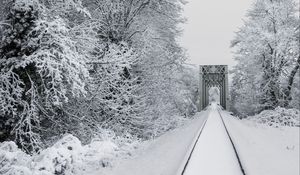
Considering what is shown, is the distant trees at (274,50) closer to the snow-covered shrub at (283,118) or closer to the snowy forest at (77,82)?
the snow-covered shrub at (283,118)

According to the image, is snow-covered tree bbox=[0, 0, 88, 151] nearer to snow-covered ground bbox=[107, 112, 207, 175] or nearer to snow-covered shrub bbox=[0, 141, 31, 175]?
snow-covered shrub bbox=[0, 141, 31, 175]

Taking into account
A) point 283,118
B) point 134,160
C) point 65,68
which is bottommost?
point 283,118

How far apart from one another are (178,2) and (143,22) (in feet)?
6.11

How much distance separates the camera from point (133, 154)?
27.8 ft

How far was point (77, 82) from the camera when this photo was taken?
9.16 meters

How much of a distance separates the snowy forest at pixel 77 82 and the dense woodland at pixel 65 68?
28 millimetres

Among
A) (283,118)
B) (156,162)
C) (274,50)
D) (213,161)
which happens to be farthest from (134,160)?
(274,50)

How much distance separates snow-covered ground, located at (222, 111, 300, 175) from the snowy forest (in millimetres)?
3035

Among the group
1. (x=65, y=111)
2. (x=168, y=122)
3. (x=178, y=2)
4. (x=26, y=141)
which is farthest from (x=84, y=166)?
(x=178, y=2)

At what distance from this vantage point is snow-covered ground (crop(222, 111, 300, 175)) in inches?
339

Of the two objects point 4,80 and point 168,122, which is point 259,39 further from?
point 4,80

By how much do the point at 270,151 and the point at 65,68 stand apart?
7.43 metres

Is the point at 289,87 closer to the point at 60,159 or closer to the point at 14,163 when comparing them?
the point at 60,159

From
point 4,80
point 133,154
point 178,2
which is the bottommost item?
point 133,154
